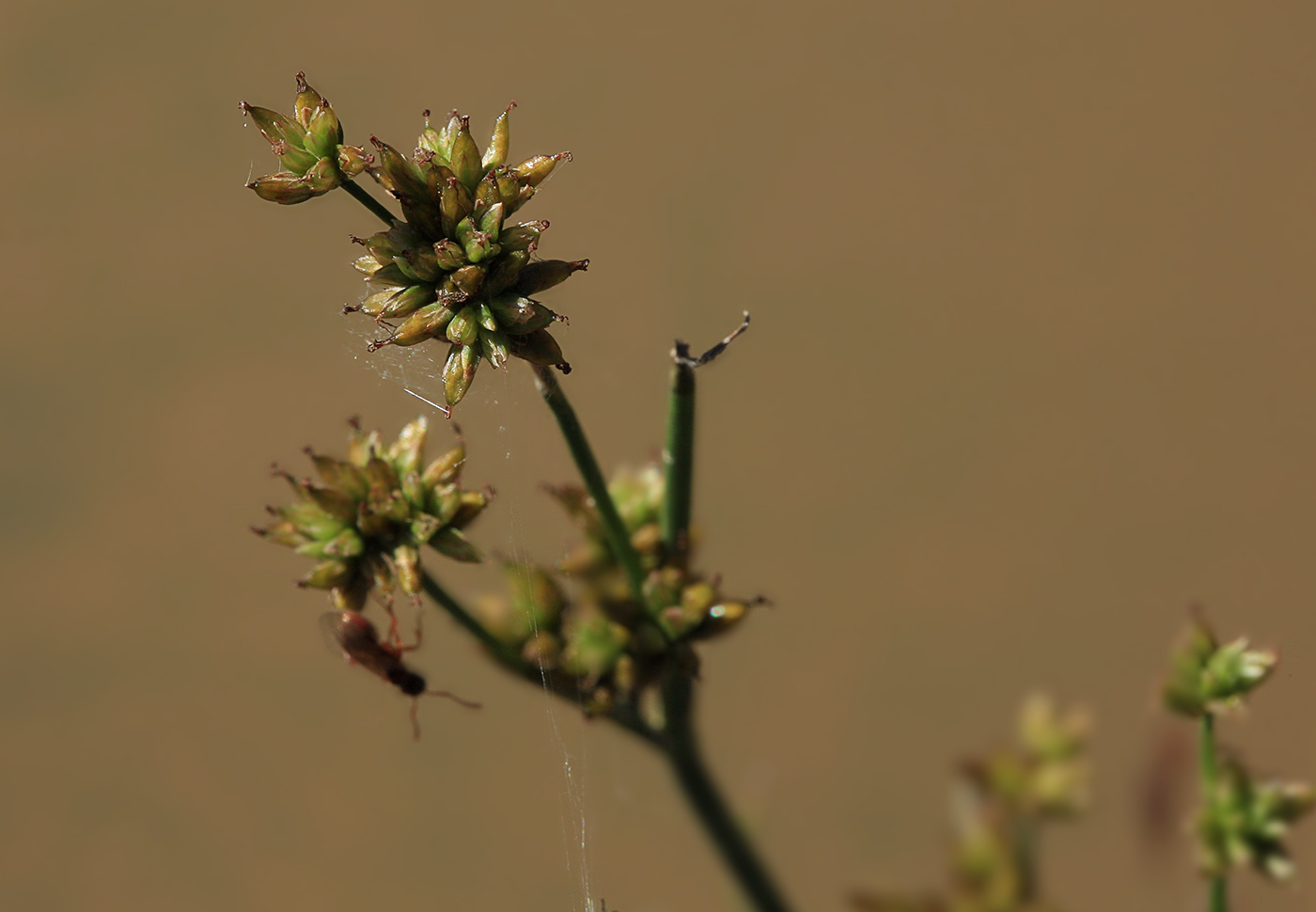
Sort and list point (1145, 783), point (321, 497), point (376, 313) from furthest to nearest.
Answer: point (1145, 783), point (321, 497), point (376, 313)

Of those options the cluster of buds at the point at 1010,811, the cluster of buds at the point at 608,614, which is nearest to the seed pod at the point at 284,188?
the cluster of buds at the point at 608,614

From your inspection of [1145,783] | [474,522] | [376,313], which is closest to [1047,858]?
[1145,783]

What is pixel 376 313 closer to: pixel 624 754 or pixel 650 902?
pixel 624 754

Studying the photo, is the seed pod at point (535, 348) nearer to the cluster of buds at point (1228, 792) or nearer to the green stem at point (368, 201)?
the green stem at point (368, 201)

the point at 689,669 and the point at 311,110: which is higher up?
the point at 311,110

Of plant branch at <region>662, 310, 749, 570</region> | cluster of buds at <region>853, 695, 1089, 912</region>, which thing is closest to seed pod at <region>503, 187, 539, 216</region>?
plant branch at <region>662, 310, 749, 570</region>

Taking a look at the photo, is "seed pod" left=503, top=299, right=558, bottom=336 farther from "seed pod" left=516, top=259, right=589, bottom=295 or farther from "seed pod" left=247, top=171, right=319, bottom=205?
"seed pod" left=247, top=171, right=319, bottom=205
